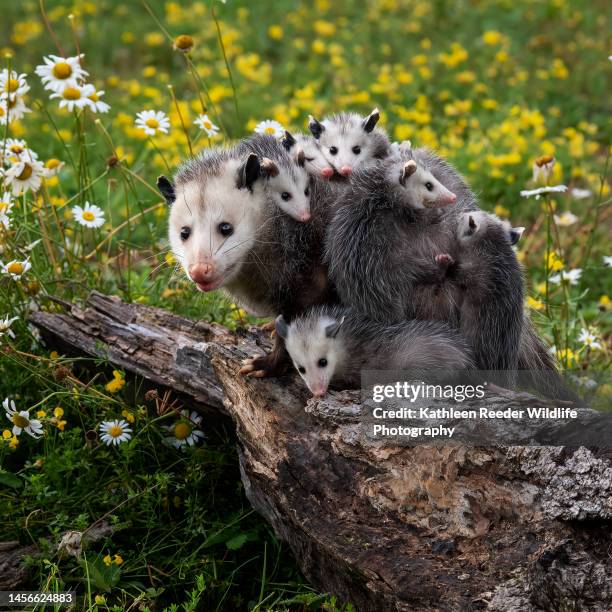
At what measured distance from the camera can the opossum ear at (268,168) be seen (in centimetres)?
281

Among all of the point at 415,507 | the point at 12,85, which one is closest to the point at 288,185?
the point at 415,507

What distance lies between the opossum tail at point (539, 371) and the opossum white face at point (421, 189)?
0.60 meters

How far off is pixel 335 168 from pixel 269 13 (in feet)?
18.6

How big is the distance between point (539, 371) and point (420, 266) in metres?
0.69

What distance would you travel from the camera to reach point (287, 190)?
9.32 ft

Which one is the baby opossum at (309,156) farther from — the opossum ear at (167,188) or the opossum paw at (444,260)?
the opossum paw at (444,260)

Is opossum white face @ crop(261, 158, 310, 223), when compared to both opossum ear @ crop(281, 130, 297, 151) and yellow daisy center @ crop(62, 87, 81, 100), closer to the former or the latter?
opossum ear @ crop(281, 130, 297, 151)

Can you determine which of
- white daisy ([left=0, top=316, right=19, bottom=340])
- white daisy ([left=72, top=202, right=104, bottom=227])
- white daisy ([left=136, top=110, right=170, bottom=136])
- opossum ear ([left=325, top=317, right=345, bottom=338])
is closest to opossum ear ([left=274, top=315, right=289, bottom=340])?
opossum ear ([left=325, top=317, right=345, bottom=338])

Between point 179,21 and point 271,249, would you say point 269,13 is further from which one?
point 271,249

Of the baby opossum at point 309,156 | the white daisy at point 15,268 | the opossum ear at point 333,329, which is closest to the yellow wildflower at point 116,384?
the white daisy at point 15,268

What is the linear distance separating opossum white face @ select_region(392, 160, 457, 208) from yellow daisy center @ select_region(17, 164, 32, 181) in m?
1.56

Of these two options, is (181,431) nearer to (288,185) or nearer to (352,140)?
(288,185)

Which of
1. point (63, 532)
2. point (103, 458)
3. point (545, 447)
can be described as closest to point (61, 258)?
point (103, 458)

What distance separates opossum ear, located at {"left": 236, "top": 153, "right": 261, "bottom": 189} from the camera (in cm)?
276
